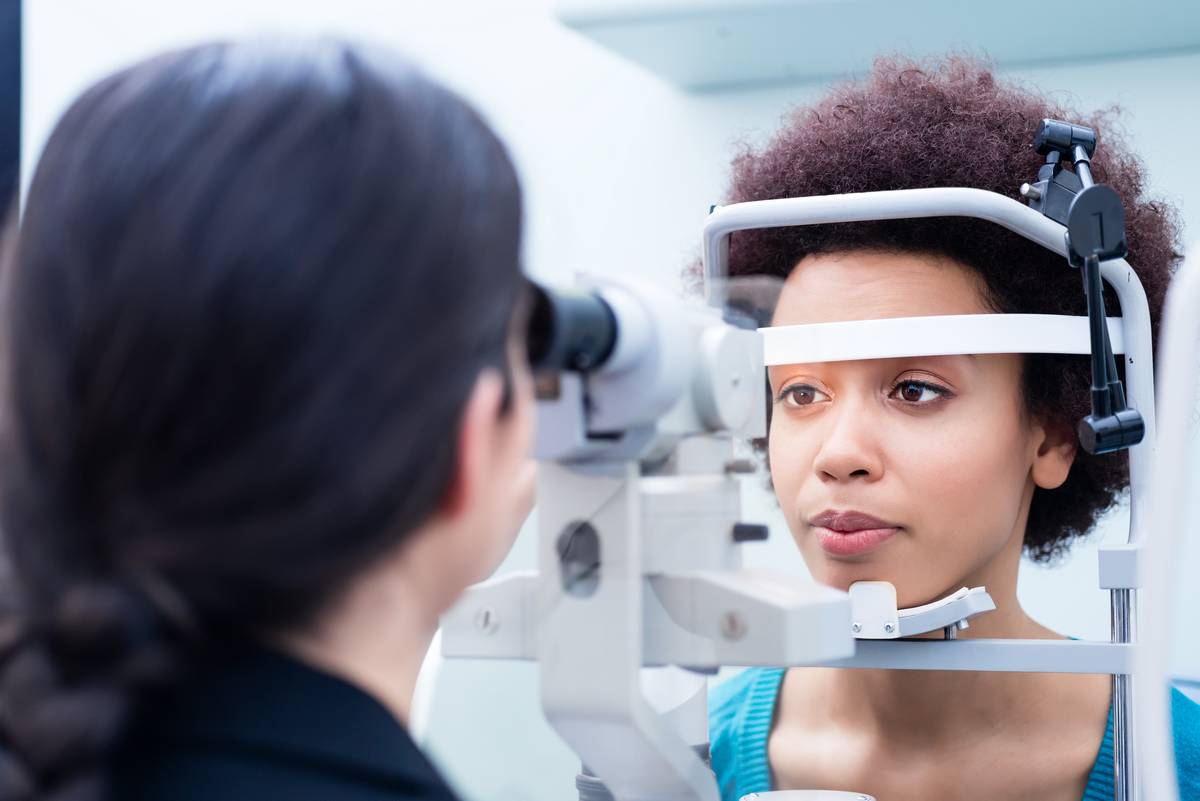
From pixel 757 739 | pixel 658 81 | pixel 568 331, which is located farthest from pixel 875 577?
pixel 658 81

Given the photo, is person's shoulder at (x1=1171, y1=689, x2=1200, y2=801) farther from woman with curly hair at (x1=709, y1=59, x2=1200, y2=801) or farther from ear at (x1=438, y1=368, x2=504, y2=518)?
ear at (x1=438, y1=368, x2=504, y2=518)

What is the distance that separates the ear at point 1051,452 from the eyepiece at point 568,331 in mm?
608

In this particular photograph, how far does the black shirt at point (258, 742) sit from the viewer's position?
0.44 m

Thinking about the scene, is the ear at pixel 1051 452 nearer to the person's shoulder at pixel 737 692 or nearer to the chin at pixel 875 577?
the chin at pixel 875 577

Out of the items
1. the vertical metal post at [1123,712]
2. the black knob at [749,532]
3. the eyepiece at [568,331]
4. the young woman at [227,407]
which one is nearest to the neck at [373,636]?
the young woman at [227,407]

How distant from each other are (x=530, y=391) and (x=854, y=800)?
1.53ft

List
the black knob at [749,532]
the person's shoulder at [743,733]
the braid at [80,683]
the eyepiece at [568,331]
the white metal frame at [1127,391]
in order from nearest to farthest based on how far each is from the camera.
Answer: the braid at [80,683], the eyepiece at [568,331], the black knob at [749,532], the white metal frame at [1127,391], the person's shoulder at [743,733]

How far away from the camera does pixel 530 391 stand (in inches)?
21.7

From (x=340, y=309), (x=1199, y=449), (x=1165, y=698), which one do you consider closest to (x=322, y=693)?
(x=340, y=309)

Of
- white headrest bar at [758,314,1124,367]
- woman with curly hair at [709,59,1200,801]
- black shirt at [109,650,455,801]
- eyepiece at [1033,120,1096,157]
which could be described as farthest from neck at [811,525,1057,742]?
black shirt at [109,650,455,801]

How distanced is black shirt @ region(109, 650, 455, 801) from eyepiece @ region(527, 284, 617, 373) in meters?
0.17

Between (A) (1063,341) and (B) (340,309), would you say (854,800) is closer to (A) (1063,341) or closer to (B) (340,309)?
(A) (1063,341)

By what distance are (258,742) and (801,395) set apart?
66 cm

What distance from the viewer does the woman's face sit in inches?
38.2
